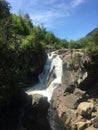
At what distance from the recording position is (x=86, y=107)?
26047mm

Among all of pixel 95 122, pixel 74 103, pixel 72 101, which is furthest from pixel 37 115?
pixel 95 122

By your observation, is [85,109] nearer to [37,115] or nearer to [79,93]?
[79,93]

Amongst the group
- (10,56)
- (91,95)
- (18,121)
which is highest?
(10,56)

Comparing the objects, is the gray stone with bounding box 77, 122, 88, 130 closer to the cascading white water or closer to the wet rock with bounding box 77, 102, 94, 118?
the wet rock with bounding box 77, 102, 94, 118

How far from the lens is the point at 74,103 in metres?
27.4

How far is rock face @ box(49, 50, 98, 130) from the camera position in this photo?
999 inches

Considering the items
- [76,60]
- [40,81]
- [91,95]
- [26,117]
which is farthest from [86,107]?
[40,81]

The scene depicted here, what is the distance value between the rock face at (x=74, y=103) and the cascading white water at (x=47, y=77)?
126 cm

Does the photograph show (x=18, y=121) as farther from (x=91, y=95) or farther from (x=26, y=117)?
(x=91, y=95)

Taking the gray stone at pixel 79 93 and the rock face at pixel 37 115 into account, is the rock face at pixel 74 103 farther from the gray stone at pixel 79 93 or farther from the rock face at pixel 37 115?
the rock face at pixel 37 115

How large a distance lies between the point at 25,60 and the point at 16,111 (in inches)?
388

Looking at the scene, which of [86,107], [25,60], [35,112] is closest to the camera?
[86,107]

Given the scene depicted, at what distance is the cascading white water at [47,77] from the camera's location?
1271 inches

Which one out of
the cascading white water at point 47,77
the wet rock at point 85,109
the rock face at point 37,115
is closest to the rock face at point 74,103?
the wet rock at point 85,109
